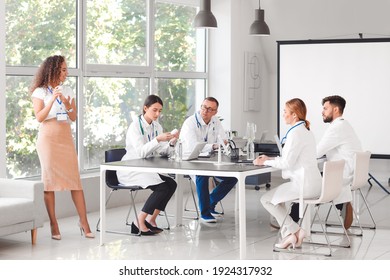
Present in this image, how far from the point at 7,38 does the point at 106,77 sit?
175 cm

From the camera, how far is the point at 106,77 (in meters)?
10.0

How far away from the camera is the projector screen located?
11.3 metres

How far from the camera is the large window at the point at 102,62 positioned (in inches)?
341

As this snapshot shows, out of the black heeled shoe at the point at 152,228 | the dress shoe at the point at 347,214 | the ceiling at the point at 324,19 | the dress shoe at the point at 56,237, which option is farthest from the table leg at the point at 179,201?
the ceiling at the point at 324,19

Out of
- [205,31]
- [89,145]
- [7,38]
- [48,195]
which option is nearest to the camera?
[48,195]

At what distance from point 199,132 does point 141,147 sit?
1.13 meters

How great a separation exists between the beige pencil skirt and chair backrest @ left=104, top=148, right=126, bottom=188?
39 centimetres

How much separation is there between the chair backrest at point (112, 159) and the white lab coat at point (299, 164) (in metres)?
1.64

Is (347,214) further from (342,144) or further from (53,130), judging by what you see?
(53,130)

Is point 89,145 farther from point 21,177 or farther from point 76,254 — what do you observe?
point 76,254

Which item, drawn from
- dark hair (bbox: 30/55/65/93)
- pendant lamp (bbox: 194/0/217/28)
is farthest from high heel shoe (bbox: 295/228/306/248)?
pendant lamp (bbox: 194/0/217/28)

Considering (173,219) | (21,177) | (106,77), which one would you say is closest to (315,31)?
(106,77)

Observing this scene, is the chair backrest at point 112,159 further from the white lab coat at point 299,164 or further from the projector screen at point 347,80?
the projector screen at point 347,80

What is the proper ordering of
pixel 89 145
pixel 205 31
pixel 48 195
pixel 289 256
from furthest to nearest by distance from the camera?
→ pixel 205 31
pixel 89 145
pixel 48 195
pixel 289 256
